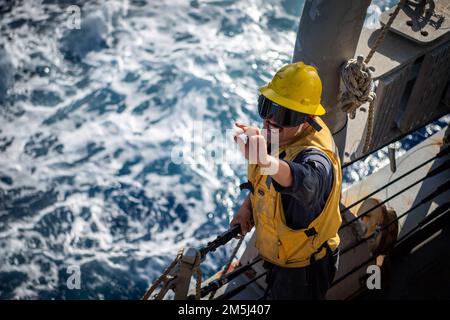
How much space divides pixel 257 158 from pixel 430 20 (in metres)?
3.19

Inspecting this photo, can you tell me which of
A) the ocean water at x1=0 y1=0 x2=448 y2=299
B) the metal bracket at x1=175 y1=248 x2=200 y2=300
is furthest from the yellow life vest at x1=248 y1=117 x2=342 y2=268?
the ocean water at x1=0 y1=0 x2=448 y2=299

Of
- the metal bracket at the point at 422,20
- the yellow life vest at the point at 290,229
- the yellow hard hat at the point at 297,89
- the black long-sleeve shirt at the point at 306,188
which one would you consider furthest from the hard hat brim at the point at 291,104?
the metal bracket at the point at 422,20

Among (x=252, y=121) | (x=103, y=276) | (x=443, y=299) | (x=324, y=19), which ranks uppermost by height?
(x=324, y=19)

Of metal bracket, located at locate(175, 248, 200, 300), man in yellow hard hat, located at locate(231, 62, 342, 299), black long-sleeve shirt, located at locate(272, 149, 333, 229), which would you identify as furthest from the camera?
man in yellow hard hat, located at locate(231, 62, 342, 299)

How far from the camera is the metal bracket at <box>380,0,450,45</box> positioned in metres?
4.98

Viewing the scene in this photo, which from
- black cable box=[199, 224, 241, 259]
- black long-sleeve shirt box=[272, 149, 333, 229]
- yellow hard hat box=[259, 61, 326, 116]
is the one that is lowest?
black cable box=[199, 224, 241, 259]

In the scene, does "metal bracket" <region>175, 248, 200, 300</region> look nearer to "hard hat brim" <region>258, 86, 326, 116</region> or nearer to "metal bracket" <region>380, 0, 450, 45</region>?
"hard hat brim" <region>258, 86, 326, 116</region>

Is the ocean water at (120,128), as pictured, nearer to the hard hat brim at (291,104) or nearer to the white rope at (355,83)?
the white rope at (355,83)

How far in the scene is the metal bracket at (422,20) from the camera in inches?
196

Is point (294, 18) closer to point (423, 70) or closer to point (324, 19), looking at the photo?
point (423, 70)

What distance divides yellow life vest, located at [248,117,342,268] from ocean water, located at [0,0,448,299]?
19.4ft
